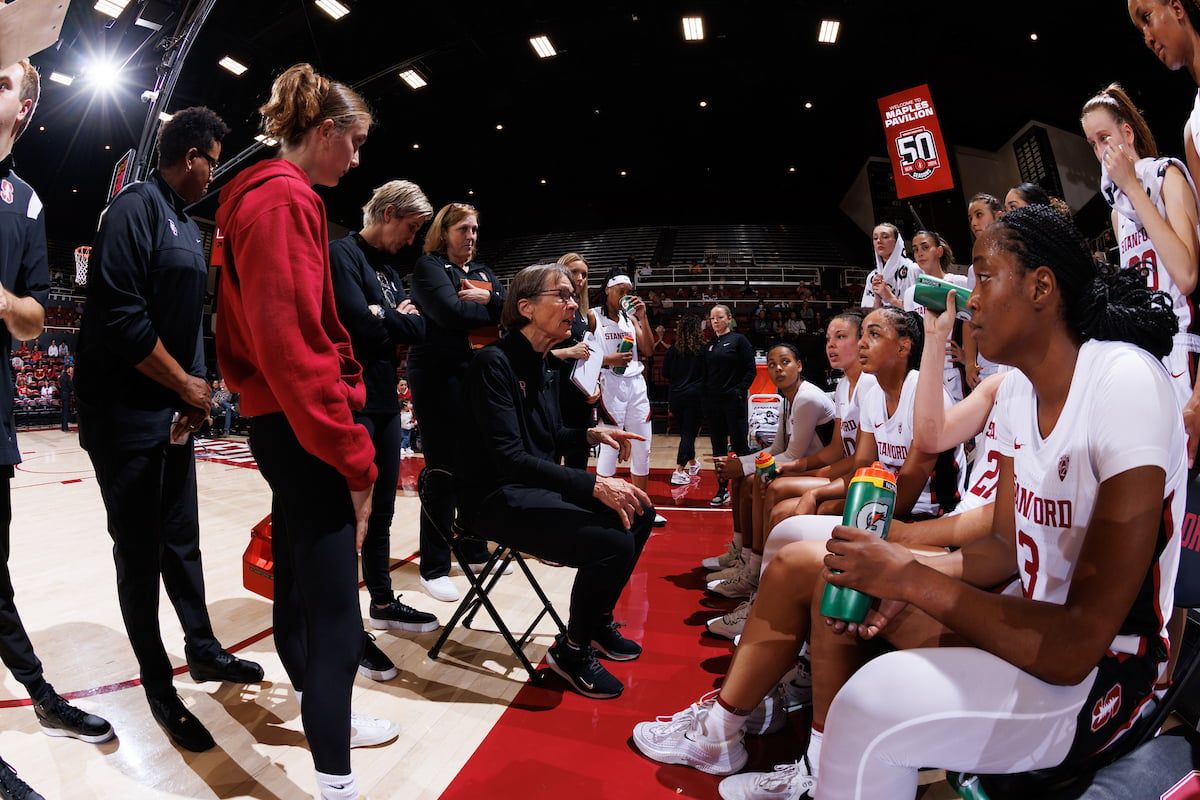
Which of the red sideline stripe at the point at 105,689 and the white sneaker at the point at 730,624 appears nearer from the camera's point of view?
the red sideline stripe at the point at 105,689

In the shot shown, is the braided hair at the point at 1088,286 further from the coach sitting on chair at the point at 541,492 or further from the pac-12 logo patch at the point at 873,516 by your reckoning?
the coach sitting on chair at the point at 541,492

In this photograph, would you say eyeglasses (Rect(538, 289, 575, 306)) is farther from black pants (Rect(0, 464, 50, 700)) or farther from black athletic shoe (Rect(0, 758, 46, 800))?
black athletic shoe (Rect(0, 758, 46, 800))

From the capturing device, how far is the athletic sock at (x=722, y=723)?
1.76m

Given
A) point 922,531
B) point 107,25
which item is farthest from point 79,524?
point 107,25

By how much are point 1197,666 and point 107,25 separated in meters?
10.9

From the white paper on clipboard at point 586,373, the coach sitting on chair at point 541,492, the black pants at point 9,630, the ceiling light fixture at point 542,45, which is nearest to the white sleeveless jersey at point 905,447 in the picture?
the coach sitting on chair at point 541,492

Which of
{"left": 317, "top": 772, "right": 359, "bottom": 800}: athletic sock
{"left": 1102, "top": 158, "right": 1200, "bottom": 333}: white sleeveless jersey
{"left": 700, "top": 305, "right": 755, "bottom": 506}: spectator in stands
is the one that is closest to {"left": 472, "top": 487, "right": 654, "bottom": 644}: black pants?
{"left": 317, "top": 772, "right": 359, "bottom": 800}: athletic sock

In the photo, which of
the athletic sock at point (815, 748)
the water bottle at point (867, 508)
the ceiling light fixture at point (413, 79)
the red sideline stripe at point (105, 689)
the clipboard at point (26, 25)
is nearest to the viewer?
the clipboard at point (26, 25)

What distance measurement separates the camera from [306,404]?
4.50ft

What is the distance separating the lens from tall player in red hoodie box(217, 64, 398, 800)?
1385 millimetres

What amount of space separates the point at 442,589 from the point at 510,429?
1.33 m

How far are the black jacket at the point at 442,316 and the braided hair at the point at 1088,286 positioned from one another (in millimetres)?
2350

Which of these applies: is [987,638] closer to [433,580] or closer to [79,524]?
[433,580]

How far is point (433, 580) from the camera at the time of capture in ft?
10.9
